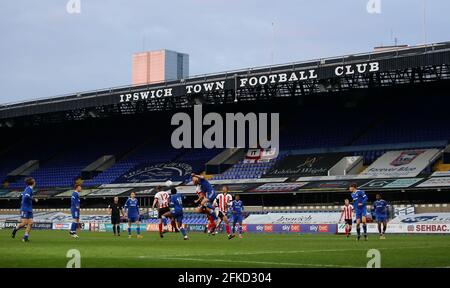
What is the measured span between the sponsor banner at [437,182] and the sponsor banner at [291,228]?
659 centimetres

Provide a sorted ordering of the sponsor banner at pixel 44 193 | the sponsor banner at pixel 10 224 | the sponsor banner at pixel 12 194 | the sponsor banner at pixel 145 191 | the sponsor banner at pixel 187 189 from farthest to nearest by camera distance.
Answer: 1. the sponsor banner at pixel 12 194
2. the sponsor banner at pixel 44 193
3. the sponsor banner at pixel 10 224
4. the sponsor banner at pixel 145 191
5. the sponsor banner at pixel 187 189

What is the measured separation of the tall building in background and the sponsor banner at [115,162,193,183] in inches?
1804

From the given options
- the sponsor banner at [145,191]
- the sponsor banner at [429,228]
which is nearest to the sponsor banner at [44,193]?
the sponsor banner at [145,191]

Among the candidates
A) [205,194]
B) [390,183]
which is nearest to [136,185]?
[390,183]

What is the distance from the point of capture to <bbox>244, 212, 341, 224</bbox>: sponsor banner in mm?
48709

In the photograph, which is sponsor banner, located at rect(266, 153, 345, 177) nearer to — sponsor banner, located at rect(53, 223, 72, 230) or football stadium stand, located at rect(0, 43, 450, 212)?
football stadium stand, located at rect(0, 43, 450, 212)

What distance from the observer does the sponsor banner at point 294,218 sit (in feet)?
160

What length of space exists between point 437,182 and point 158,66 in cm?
8160

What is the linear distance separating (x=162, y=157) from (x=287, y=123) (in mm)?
12356

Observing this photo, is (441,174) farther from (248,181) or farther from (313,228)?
(248,181)

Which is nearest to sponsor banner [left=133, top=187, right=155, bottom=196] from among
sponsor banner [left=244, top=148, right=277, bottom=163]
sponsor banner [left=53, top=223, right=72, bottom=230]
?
sponsor banner [left=53, top=223, right=72, bottom=230]

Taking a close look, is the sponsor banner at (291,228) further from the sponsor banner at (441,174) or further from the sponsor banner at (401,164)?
the sponsor banner at (441,174)

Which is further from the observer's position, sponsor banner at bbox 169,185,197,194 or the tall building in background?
the tall building in background
